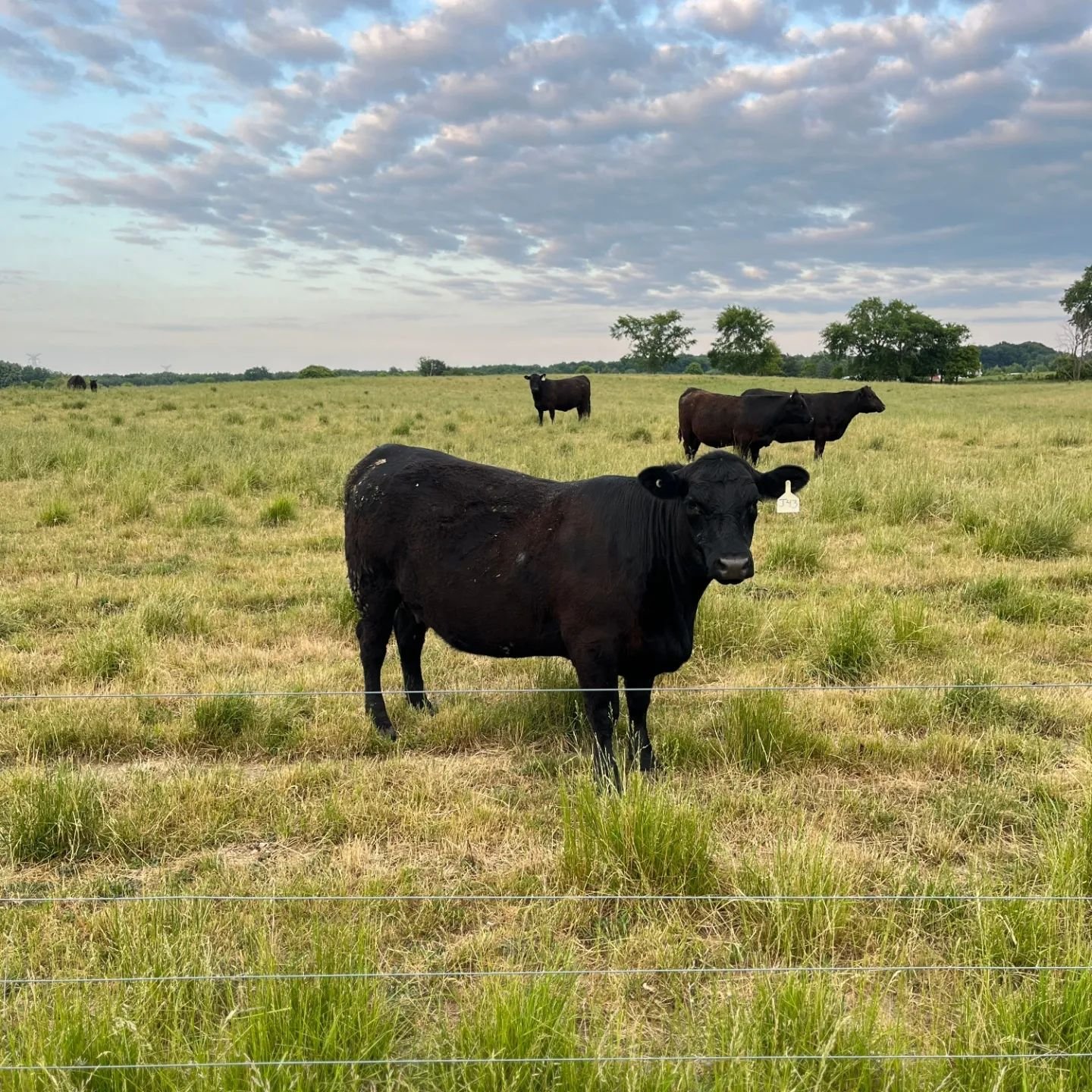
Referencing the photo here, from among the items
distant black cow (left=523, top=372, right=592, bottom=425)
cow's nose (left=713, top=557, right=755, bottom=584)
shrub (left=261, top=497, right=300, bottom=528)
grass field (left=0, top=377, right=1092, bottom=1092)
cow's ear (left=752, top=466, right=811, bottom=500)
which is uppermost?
distant black cow (left=523, top=372, right=592, bottom=425)

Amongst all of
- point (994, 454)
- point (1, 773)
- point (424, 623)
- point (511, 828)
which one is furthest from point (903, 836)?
point (994, 454)

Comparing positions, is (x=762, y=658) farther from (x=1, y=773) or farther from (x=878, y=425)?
(x=878, y=425)

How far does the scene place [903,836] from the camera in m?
3.87

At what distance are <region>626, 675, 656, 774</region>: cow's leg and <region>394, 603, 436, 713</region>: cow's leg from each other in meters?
1.61

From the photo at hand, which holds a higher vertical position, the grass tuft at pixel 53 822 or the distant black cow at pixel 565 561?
the distant black cow at pixel 565 561

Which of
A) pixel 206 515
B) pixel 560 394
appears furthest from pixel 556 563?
pixel 560 394

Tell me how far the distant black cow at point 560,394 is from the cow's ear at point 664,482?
24803 millimetres

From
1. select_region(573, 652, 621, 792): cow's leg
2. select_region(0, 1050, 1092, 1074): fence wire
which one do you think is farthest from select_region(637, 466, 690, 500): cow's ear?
select_region(0, 1050, 1092, 1074): fence wire

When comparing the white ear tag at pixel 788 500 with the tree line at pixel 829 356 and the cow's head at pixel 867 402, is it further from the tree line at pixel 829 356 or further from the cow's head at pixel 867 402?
the tree line at pixel 829 356

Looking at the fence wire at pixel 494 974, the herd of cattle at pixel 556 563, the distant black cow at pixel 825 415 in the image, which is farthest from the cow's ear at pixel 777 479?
the distant black cow at pixel 825 415

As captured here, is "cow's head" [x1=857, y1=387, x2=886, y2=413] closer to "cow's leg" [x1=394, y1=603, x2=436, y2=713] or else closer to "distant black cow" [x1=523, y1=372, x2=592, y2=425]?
"distant black cow" [x1=523, y1=372, x2=592, y2=425]

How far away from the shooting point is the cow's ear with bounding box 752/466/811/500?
4.70 metres

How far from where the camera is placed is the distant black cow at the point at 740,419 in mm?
16891

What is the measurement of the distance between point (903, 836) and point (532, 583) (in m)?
2.28
